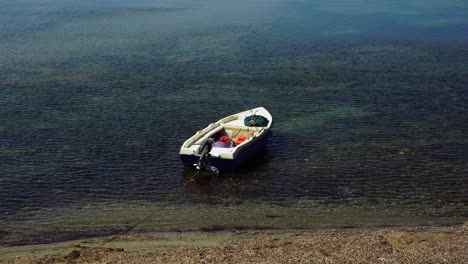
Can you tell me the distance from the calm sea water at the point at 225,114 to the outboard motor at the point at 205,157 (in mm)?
787

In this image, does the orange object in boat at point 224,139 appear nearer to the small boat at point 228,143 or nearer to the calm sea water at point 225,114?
the small boat at point 228,143

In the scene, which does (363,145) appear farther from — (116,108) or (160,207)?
(116,108)

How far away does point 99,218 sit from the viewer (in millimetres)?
27266

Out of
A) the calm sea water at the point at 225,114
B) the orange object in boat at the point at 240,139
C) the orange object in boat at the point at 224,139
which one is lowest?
the calm sea water at the point at 225,114

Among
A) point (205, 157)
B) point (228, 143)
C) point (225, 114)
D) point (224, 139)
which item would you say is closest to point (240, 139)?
point (224, 139)

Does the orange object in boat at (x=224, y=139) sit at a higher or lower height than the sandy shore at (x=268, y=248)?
higher

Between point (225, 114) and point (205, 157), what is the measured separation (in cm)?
1103

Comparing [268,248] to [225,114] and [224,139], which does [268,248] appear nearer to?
[224,139]

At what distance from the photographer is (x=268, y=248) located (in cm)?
2256

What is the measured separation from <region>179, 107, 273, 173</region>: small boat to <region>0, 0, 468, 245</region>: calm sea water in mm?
835

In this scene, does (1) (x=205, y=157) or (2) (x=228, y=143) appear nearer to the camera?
(1) (x=205, y=157)

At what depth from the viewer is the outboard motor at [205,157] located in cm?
3175

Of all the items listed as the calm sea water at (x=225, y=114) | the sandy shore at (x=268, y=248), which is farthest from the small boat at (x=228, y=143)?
the sandy shore at (x=268, y=248)

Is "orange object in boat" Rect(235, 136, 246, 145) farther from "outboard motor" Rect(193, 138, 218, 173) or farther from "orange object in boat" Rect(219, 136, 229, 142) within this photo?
"outboard motor" Rect(193, 138, 218, 173)
